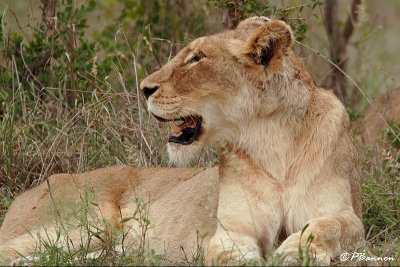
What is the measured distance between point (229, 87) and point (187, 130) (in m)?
0.34

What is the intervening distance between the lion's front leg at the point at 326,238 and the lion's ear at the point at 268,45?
0.81 m

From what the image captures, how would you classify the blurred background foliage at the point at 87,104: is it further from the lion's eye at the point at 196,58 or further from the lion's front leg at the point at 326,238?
the lion's eye at the point at 196,58

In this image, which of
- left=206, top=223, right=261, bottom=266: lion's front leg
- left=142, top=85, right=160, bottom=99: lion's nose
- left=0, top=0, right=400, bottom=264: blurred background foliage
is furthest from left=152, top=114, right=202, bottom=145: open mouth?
left=0, top=0, right=400, bottom=264: blurred background foliage

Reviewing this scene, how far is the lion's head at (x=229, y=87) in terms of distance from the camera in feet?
13.0

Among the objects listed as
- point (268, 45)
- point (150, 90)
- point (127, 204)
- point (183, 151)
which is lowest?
point (127, 204)

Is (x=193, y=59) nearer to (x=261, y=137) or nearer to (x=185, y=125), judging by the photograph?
(x=185, y=125)

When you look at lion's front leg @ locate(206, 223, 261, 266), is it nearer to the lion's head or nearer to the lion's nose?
the lion's head

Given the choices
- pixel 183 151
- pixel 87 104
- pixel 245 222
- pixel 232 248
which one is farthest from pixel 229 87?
pixel 87 104

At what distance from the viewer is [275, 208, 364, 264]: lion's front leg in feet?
11.7

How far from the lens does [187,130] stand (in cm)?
416

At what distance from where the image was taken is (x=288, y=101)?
159 inches

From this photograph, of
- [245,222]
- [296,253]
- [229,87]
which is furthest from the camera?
[229,87]

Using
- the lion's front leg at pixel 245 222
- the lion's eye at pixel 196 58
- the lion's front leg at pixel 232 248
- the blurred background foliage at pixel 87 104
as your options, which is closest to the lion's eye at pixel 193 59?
the lion's eye at pixel 196 58

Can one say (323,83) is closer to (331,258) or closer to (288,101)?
(288,101)
